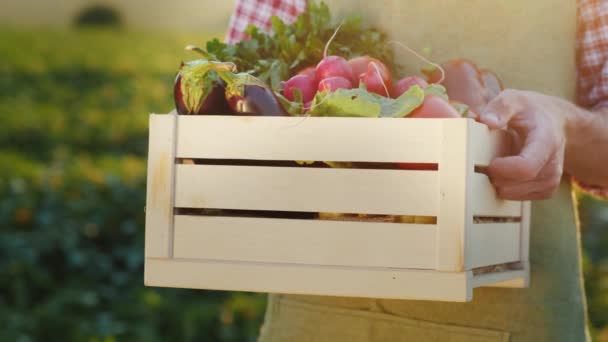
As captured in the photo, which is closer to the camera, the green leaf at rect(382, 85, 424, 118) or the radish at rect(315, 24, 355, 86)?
the green leaf at rect(382, 85, 424, 118)

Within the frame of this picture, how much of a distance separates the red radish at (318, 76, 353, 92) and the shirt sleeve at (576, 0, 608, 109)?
0.59 m

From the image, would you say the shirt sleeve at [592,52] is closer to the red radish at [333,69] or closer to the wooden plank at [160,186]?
the red radish at [333,69]

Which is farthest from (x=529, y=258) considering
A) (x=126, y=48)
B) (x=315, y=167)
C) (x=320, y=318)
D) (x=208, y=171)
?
(x=126, y=48)

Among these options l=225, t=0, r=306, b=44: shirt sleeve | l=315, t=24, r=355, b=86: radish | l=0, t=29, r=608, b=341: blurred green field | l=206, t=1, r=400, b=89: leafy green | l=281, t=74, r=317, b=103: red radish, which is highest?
l=225, t=0, r=306, b=44: shirt sleeve

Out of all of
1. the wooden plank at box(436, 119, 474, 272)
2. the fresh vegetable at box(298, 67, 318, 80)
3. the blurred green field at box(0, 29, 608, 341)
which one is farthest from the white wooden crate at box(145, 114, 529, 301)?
the blurred green field at box(0, 29, 608, 341)

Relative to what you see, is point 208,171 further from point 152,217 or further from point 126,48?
point 126,48

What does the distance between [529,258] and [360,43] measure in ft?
1.78

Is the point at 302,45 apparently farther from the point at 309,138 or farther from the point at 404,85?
the point at 309,138

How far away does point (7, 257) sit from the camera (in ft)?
12.1

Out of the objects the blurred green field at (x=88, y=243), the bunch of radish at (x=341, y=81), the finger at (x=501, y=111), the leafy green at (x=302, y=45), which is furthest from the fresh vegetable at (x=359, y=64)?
the blurred green field at (x=88, y=243)

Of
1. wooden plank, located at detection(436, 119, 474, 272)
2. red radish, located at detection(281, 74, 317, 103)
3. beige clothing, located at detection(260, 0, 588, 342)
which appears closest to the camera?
wooden plank, located at detection(436, 119, 474, 272)

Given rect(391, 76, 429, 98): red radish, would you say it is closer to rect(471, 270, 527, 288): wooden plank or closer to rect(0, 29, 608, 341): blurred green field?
rect(471, 270, 527, 288): wooden plank

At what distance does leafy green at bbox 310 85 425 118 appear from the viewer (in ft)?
4.75

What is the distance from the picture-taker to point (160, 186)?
58.9 inches
